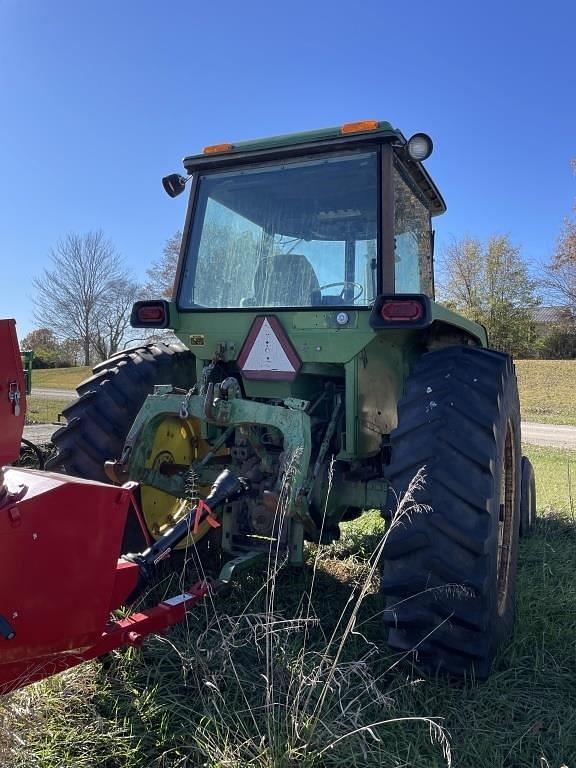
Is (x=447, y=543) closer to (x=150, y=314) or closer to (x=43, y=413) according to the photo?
(x=150, y=314)

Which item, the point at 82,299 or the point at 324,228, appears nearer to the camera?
the point at 324,228

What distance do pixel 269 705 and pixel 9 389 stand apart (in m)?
1.25

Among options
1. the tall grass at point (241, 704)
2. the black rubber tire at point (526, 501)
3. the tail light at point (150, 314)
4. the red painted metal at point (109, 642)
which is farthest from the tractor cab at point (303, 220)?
the black rubber tire at point (526, 501)

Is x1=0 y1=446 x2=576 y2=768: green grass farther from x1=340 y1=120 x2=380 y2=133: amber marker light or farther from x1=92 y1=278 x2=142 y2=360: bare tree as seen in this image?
x1=92 y1=278 x2=142 y2=360: bare tree

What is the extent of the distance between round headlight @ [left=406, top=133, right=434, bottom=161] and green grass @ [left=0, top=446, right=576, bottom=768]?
7.40 ft

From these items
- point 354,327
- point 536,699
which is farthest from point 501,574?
point 354,327

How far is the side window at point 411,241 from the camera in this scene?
3.54 meters

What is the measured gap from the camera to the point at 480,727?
7.68 feet

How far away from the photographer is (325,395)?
346 cm

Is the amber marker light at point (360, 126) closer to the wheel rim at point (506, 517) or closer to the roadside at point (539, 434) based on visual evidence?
the wheel rim at point (506, 517)

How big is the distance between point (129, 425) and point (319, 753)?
2.17m

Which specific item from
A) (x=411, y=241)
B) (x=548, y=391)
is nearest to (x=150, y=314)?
(x=411, y=241)

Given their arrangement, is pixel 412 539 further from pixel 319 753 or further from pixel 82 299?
pixel 82 299

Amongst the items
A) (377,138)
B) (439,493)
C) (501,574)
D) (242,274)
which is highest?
(377,138)
